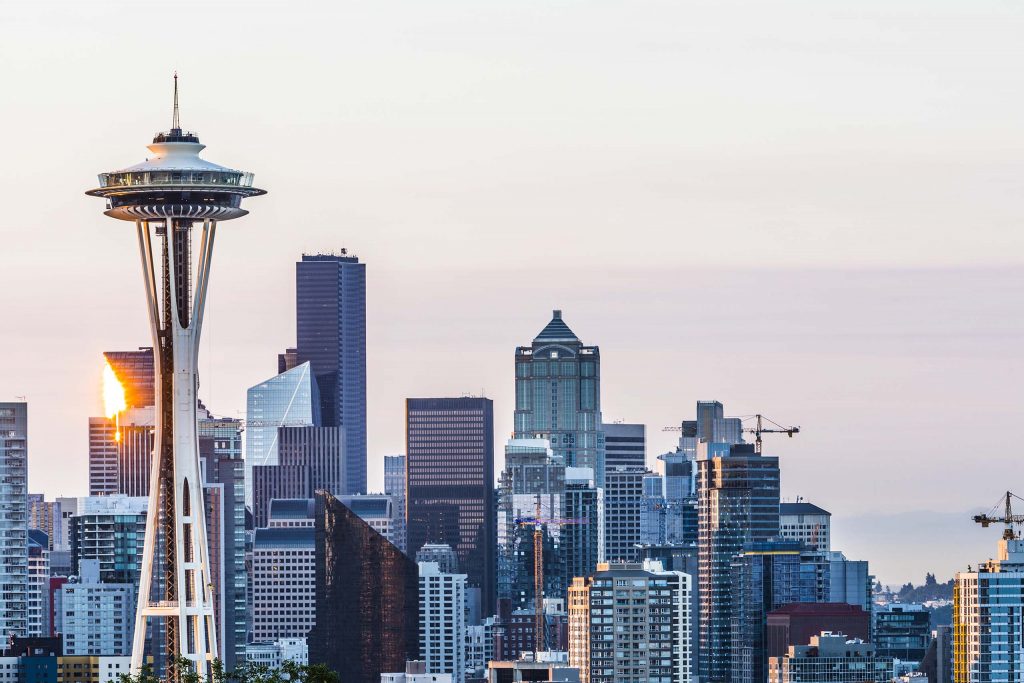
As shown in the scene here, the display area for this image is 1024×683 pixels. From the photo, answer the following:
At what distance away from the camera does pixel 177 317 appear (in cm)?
14975

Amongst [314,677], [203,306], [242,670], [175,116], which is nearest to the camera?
[314,677]

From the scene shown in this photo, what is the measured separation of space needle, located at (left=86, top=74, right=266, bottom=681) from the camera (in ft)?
492

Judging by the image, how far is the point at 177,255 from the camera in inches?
5915

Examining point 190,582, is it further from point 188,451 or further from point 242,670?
point 242,670

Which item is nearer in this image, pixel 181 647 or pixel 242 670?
pixel 242 670

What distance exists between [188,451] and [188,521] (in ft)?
12.7

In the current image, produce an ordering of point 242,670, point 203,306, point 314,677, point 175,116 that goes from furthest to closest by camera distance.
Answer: point 175,116 → point 203,306 → point 242,670 → point 314,677

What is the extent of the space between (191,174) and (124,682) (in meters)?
56.0

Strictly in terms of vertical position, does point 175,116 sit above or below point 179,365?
above

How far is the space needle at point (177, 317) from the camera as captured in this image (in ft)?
492

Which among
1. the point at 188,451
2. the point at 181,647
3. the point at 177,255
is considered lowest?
the point at 181,647

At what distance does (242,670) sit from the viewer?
375ft

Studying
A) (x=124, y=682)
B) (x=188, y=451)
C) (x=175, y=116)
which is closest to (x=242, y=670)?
(x=124, y=682)

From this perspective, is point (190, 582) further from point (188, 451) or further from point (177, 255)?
point (177, 255)
